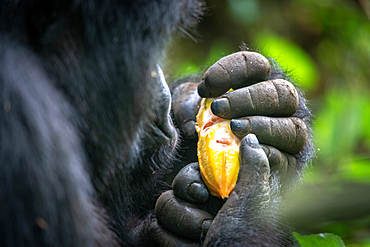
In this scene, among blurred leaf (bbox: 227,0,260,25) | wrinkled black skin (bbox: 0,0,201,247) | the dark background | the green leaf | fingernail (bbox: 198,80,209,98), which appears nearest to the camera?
wrinkled black skin (bbox: 0,0,201,247)

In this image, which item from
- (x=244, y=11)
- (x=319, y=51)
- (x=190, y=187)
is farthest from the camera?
(x=319, y=51)

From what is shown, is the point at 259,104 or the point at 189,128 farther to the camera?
the point at 189,128

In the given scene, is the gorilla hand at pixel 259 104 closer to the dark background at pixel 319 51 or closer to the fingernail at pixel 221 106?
the fingernail at pixel 221 106

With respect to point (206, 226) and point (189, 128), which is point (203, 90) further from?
point (206, 226)

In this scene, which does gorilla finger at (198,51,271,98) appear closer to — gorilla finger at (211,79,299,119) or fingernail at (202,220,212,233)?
gorilla finger at (211,79,299,119)

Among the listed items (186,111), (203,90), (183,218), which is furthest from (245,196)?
(186,111)

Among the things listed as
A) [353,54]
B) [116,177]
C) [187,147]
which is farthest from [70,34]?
[353,54]

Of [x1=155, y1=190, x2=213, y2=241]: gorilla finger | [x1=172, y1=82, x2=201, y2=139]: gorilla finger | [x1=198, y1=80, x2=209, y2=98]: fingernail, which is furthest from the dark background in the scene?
[x1=155, y1=190, x2=213, y2=241]: gorilla finger
